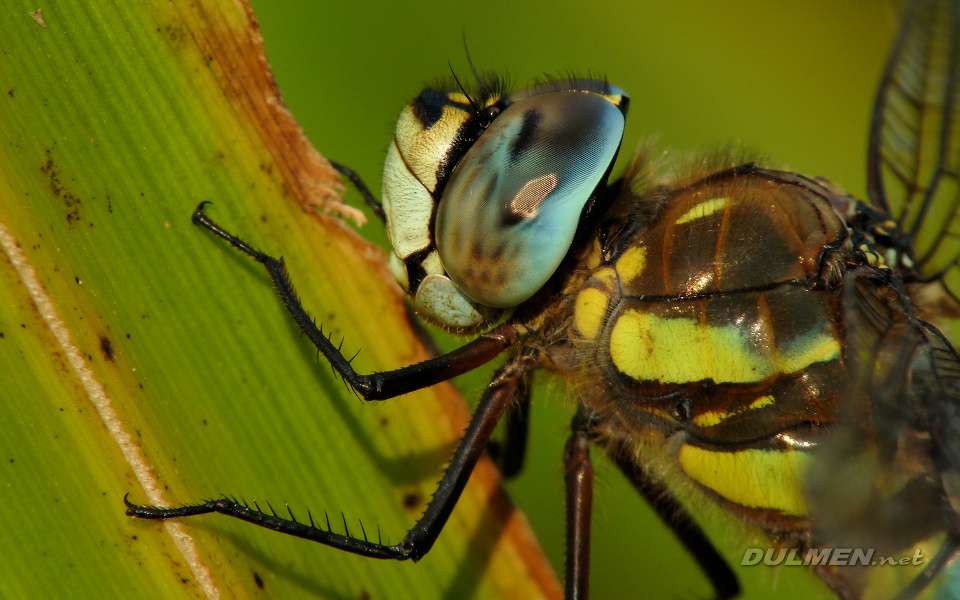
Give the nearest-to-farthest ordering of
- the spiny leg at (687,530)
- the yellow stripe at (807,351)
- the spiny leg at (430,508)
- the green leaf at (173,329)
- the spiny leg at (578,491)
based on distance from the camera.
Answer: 1. the green leaf at (173,329)
2. the spiny leg at (430,508)
3. the yellow stripe at (807,351)
4. the spiny leg at (578,491)
5. the spiny leg at (687,530)

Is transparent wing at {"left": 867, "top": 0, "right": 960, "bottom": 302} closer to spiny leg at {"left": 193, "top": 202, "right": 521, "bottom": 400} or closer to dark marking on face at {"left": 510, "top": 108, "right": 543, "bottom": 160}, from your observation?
dark marking on face at {"left": 510, "top": 108, "right": 543, "bottom": 160}

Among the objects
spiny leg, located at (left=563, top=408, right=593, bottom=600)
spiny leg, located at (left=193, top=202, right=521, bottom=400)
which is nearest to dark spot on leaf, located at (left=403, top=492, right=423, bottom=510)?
spiny leg, located at (left=193, top=202, right=521, bottom=400)

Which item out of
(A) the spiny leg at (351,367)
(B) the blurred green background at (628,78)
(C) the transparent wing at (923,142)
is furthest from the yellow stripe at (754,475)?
(C) the transparent wing at (923,142)

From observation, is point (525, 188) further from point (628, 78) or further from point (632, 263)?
point (628, 78)

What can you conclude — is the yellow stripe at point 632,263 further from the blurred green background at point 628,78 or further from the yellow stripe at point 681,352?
the blurred green background at point 628,78

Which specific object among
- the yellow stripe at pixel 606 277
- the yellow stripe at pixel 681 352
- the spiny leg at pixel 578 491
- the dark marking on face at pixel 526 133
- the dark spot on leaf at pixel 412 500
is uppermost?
the dark marking on face at pixel 526 133

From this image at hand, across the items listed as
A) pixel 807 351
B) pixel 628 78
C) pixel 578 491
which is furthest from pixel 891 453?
pixel 628 78
